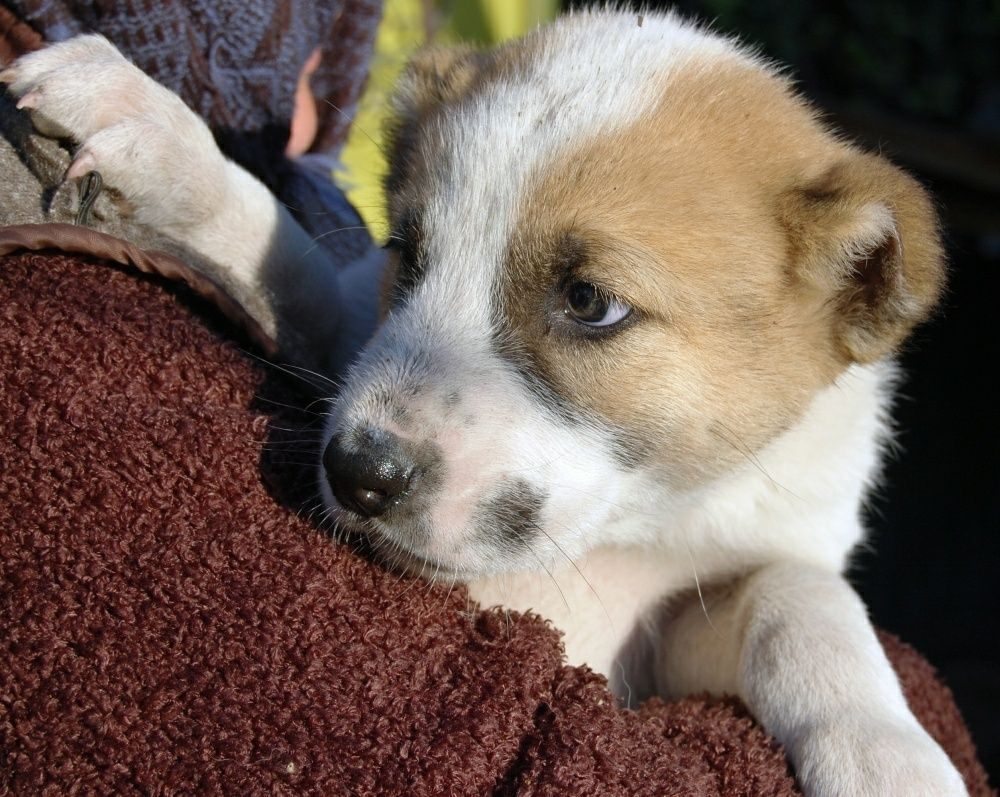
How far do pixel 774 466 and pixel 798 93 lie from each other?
843mm

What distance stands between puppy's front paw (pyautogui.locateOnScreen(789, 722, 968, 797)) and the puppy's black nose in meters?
0.85

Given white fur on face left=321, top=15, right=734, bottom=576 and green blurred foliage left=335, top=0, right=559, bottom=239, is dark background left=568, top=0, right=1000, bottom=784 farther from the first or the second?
white fur on face left=321, top=15, right=734, bottom=576

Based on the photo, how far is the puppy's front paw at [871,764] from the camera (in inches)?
69.1

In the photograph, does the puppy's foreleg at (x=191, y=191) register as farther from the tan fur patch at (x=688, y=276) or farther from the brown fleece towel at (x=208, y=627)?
the tan fur patch at (x=688, y=276)

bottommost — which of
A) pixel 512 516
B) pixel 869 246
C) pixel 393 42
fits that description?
pixel 393 42

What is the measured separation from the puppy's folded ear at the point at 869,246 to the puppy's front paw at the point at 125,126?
1.20 metres

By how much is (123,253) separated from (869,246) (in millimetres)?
1345

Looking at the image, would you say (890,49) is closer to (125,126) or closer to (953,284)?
(953,284)

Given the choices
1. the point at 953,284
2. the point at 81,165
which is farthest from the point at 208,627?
the point at 953,284

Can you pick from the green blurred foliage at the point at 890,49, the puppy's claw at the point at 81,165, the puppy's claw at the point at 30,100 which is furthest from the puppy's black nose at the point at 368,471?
the green blurred foliage at the point at 890,49

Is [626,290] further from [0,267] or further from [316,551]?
[0,267]

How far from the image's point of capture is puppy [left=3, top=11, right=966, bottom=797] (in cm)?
178

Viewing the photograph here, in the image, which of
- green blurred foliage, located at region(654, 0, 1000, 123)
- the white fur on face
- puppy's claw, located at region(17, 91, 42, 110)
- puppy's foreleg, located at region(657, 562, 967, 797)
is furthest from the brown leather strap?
green blurred foliage, located at region(654, 0, 1000, 123)

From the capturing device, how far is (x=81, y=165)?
73.5 inches
